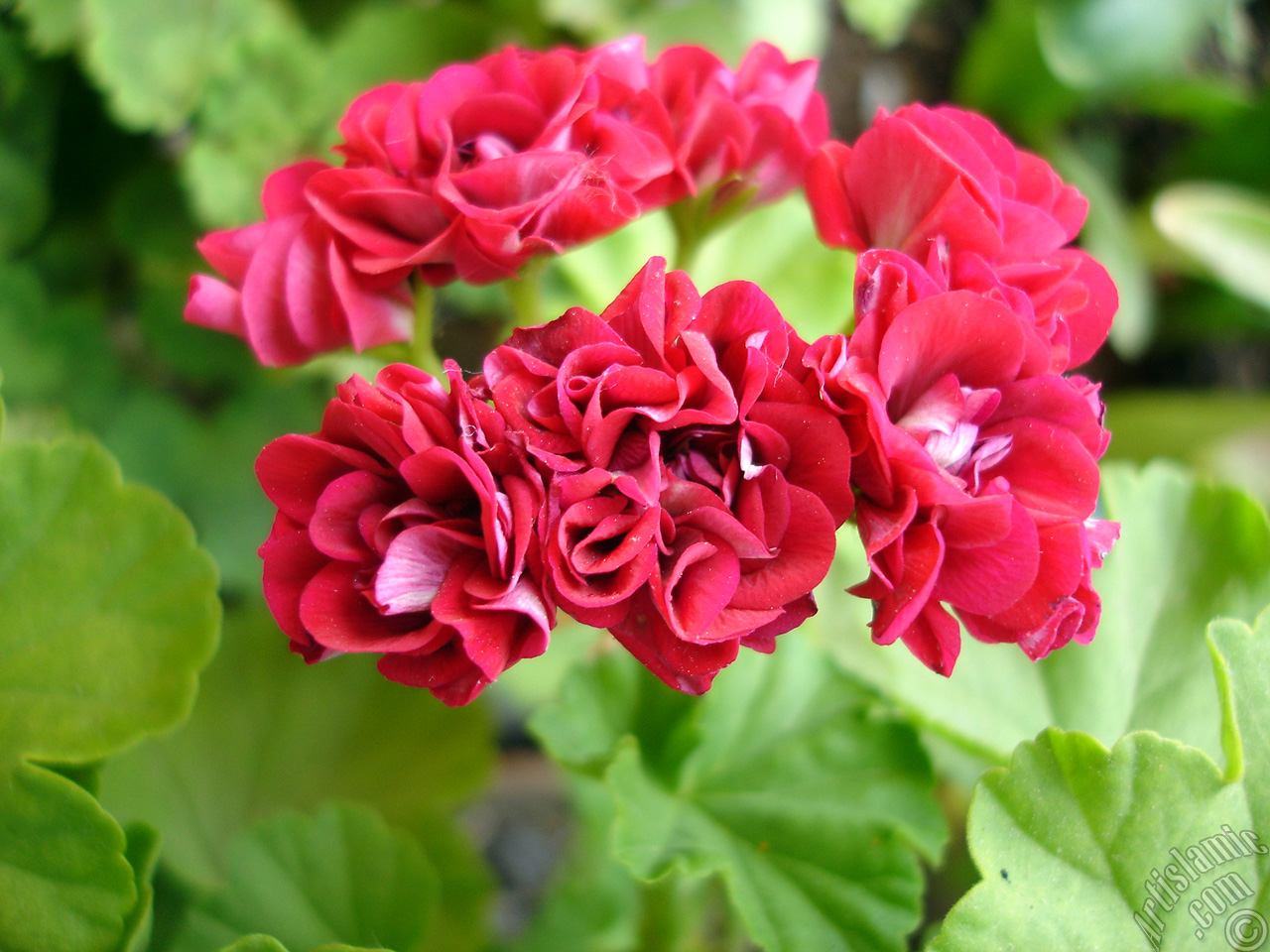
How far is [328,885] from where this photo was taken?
0.69m

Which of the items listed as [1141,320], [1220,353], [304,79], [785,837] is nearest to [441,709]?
[785,837]

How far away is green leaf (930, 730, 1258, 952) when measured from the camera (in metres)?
0.48

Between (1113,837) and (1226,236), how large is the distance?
0.90 m

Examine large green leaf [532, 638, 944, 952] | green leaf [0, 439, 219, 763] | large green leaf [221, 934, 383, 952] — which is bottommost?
large green leaf [532, 638, 944, 952]

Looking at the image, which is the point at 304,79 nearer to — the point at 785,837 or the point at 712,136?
the point at 712,136

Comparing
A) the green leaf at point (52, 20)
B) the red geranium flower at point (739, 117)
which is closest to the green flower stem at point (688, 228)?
the red geranium flower at point (739, 117)

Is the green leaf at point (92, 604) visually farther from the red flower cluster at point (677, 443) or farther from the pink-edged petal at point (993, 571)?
the pink-edged petal at point (993, 571)

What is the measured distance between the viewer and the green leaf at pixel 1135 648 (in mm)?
658

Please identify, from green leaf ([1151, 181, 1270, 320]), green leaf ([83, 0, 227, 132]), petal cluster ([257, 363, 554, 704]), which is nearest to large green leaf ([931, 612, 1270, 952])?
petal cluster ([257, 363, 554, 704])

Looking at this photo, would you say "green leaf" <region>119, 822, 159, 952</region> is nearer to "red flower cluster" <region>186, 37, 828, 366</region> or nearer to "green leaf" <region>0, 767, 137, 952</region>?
"green leaf" <region>0, 767, 137, 952</region>

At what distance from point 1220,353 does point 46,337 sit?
5.62 ft

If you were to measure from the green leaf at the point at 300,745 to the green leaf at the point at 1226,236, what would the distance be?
0.96 meters

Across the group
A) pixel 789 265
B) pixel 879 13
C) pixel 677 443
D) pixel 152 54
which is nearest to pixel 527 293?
pixel 677 443

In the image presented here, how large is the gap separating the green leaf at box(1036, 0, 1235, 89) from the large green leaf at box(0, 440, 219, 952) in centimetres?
129
